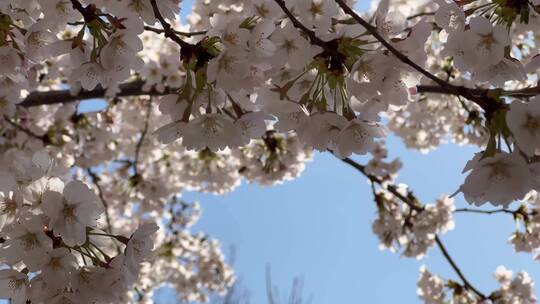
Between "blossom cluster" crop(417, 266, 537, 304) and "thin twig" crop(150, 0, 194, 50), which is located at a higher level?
"blossom cluster" crop(417, 266, 537, 304)

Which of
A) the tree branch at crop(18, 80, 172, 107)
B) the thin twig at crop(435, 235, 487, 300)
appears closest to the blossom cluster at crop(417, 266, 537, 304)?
the thin twig at crop(435, 235, 487, 300)

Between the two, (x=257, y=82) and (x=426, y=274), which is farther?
(x=426, y=274)

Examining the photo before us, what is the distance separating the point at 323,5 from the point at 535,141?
743 millimetres

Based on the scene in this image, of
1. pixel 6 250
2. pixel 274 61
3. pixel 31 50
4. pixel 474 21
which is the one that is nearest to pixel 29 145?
pixel 31 50

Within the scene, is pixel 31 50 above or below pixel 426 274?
below

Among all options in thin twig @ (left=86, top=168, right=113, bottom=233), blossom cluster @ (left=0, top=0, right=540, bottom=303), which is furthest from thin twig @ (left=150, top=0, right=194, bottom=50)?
thin twig @ (left=86, top=168, right=113, bottom=233)

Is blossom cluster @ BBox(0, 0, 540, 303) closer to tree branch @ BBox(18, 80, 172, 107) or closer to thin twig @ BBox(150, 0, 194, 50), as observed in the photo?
thin twig @ BBox(150, 0, 194, 50)

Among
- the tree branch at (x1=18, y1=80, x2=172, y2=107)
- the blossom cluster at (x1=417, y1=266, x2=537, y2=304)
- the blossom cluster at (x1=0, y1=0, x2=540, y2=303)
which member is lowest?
the blossom cluster at (x1=0, y1=0, x2=540, y2=303)

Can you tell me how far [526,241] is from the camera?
3.74 meters

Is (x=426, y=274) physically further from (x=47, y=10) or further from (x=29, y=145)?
(x=47, y=10)

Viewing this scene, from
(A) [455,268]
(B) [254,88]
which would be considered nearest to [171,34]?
(B) [254,88]

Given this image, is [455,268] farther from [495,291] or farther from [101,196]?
[101,196]

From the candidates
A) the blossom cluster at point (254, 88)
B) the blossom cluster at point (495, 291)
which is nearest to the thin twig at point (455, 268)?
the blossom cluster at point (495, 291)

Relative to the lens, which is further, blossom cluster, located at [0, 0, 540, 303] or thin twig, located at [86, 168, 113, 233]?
thin twig, located at [86, 168, 113, 233]
